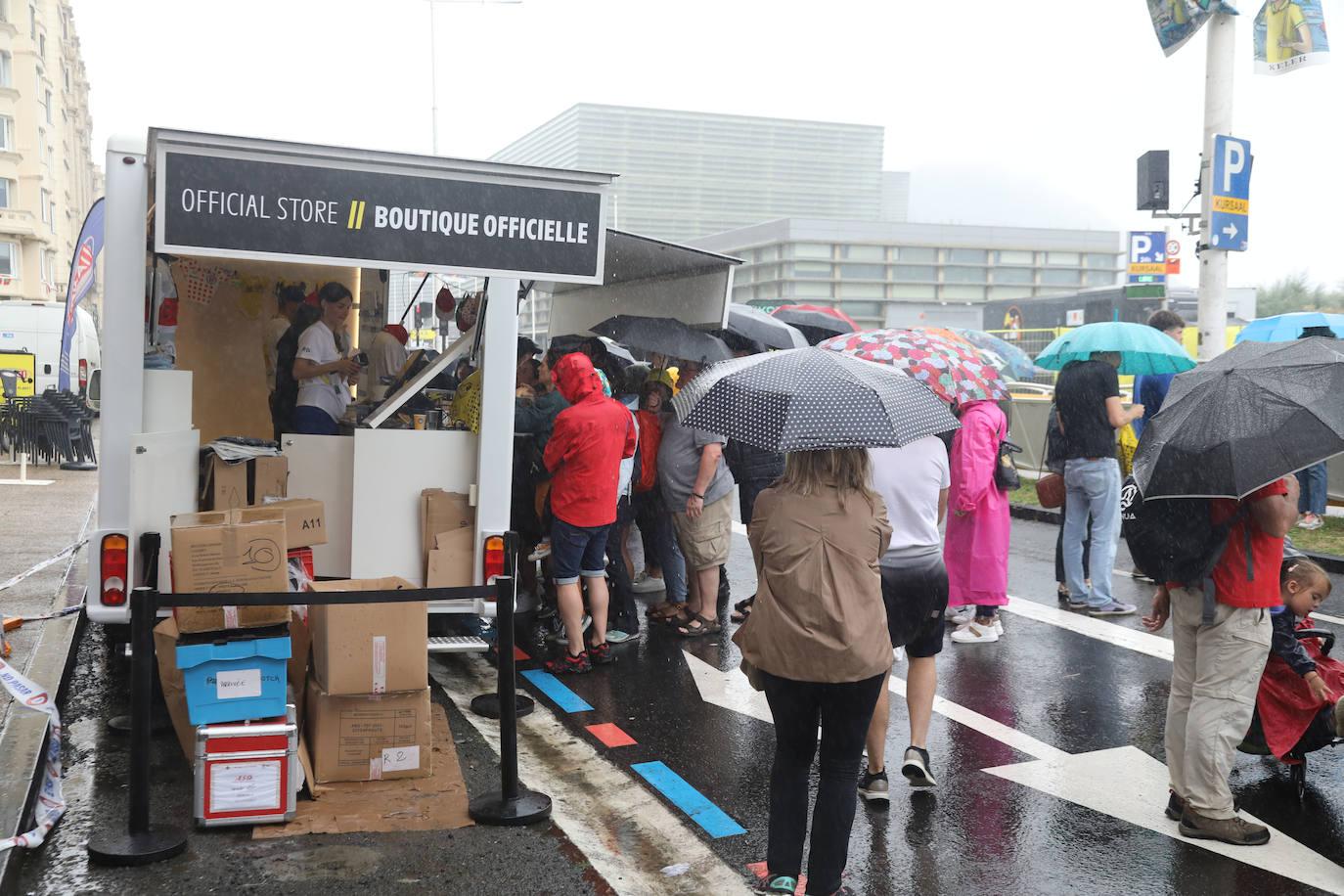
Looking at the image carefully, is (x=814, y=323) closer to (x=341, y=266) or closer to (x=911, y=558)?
(x=341, y=266)

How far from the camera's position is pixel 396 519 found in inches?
238

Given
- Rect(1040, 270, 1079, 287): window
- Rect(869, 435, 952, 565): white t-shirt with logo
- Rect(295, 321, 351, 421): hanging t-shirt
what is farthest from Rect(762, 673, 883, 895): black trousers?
Rect(1040, 270, 1079, 287): window

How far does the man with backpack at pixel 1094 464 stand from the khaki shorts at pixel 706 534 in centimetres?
250

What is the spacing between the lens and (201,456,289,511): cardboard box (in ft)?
19.4

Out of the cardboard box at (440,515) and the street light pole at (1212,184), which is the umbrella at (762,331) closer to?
the cardboard box at (440,515)

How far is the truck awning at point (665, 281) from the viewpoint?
824cm

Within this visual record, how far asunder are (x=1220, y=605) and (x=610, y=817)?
2500mm

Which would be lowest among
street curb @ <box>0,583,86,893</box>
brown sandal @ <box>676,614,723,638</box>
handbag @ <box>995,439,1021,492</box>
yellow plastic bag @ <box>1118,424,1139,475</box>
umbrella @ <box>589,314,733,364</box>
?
street curb @ <box>0,583,86,893</box>

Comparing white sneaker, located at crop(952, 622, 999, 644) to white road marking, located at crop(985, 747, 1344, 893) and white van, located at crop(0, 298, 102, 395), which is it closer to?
white road marking, located at crop(985, 747, 1344, 893)

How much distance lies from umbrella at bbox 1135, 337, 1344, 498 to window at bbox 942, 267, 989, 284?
366ft

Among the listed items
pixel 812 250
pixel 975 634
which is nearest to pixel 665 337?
pixel 975 634

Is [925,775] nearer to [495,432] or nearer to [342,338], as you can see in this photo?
[495,432]

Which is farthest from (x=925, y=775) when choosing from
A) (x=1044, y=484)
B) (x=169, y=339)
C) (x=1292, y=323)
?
(x=1292, y=323)

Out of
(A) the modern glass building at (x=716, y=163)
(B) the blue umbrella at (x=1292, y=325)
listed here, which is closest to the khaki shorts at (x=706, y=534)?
(B) the blue umbrella at (x=1292, y=325)
